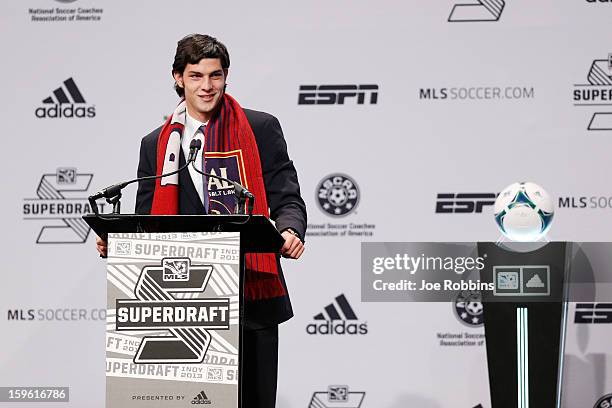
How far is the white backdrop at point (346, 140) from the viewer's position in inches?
202

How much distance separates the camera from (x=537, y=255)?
4.12 meters

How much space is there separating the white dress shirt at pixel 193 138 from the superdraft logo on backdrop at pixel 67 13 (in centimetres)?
236

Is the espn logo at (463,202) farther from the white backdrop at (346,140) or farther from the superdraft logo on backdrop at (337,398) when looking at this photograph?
the superdraft logo on backdrop at (337,398)

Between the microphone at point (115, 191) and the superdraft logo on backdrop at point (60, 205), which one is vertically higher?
the superdraft logo on backdrop at point (60, 205)

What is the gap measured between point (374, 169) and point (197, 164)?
2.14 meters

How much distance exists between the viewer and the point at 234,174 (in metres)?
3.14

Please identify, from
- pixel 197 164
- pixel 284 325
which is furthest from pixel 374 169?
pixel 197 164

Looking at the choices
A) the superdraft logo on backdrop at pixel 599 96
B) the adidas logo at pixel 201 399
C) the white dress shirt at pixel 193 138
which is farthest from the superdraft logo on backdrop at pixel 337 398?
the adidas logo at pixel 201 399

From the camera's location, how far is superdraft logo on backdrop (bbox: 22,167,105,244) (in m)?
5.33

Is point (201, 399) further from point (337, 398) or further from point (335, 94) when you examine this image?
point (335, 94)

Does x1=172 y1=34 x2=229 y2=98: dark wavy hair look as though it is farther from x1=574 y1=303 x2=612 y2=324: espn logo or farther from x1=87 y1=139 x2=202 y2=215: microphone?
x1=574 y1=303 x2=612 y2=324: espn logo

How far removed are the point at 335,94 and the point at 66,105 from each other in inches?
61.4

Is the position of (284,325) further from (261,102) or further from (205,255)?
(205,255)

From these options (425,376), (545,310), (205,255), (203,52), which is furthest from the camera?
(425,376)
